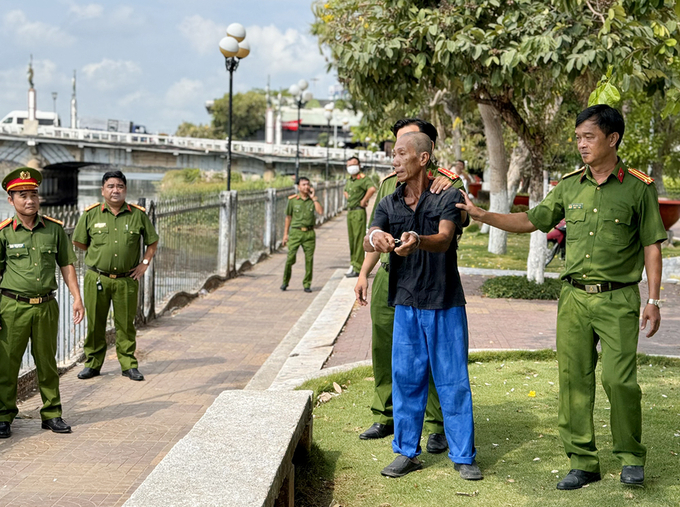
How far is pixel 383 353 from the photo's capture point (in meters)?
5.23

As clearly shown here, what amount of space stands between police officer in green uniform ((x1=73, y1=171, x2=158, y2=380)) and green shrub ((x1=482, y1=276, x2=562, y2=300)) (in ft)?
18.4

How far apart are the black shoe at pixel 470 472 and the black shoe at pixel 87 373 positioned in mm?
4276

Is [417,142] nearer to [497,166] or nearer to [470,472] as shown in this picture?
[470,472]

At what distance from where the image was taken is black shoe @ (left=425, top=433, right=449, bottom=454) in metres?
4.93

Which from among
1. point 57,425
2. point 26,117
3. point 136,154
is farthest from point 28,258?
point 26,117

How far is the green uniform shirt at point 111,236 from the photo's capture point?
24.4 feet

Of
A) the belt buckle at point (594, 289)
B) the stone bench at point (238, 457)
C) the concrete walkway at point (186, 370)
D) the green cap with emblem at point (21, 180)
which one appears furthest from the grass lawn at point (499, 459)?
the green cap with emblem at point (21, 180)

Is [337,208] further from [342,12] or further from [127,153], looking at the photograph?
[127,153]

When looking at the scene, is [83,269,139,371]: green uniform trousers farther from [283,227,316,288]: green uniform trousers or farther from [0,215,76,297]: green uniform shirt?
[283,227,316,288]: green uniform trousers

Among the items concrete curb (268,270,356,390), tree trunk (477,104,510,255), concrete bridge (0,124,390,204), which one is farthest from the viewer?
concrete bridge (0,124,390,204)

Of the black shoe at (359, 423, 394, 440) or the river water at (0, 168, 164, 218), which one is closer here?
the black shoe at (359, 423, 394, 440)

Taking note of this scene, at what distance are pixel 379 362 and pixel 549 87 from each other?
9303 millimetres

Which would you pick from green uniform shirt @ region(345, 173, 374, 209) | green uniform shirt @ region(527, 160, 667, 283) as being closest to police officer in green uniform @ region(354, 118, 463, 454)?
green uniform shirt @ region(527, 160, 667, 283)

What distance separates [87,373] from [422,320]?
4276mm
